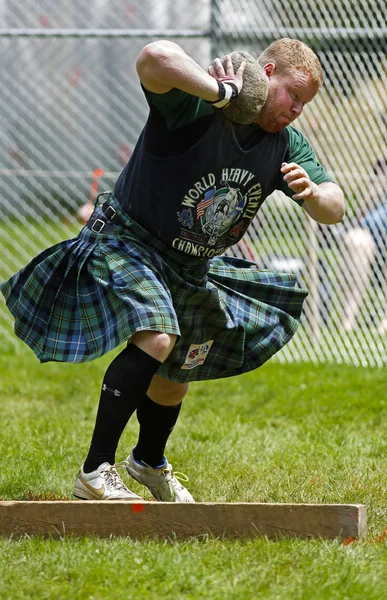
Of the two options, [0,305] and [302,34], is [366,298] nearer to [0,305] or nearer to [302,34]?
[302,34]

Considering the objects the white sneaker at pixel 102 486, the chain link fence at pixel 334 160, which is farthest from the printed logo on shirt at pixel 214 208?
the chain link fence at pixel 334 160

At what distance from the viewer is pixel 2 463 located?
12.4ft

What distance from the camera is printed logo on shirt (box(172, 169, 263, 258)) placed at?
3.02 metres

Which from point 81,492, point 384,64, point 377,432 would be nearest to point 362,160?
point 384,64

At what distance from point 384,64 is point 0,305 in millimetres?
3595

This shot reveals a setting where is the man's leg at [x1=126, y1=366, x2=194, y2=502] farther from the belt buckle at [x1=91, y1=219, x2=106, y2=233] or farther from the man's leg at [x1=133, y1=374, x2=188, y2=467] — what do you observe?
the belt buckle at [x1=91, y1=219, x2=106, y2=233]

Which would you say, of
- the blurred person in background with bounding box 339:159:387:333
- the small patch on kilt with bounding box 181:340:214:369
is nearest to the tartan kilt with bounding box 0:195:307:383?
the small patch on kilt with bounding box 181:340:214:369

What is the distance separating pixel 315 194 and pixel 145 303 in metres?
0.64

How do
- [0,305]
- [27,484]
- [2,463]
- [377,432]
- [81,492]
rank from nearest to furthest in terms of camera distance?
[81,492] < [27,484] < [2,463] < [377,432] < [0,305]

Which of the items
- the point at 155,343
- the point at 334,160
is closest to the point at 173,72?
the point at 155,343

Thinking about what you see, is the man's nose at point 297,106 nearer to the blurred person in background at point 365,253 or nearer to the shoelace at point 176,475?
the shoelace at point 176,475

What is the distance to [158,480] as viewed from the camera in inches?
135

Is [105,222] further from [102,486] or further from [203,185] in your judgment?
[102,486]

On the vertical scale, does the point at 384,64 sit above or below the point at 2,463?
above
